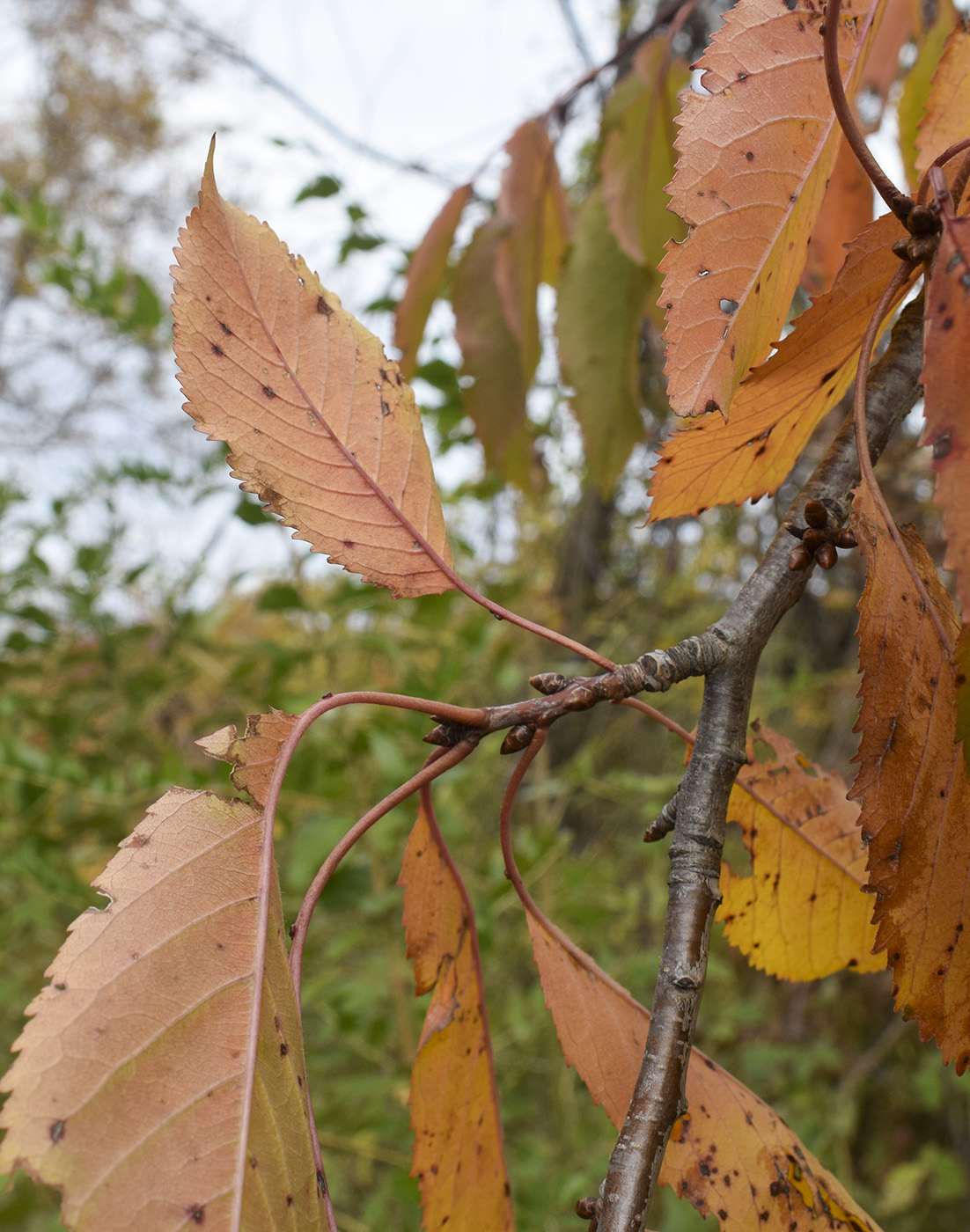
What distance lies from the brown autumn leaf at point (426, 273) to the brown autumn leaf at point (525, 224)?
2.0 inches

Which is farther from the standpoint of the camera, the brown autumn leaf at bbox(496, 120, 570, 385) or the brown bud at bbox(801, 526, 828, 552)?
the brown autumn leaf at bbox(496, 120, 570, 385)

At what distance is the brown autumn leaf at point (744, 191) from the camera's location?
0.25 m

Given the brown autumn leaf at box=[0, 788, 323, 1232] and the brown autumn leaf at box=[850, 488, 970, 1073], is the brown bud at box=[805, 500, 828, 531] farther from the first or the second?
the brown autumn leaf at box=[0, 788, 323, 1232]

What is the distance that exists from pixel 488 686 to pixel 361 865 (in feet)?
1.42

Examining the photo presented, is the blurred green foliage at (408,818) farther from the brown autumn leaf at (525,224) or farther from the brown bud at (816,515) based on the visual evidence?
the brown bud at (816,515)

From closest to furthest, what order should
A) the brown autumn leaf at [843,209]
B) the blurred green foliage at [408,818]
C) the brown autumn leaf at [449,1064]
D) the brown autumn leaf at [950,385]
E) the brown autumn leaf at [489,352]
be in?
the brown autumn leaf at [950,385] → the brown autumn leaf at [449,1064] → the brown autumn leaf at [843,209] → the brown autumn leaf at [489,352] → the blurred green foliage at [408,818]

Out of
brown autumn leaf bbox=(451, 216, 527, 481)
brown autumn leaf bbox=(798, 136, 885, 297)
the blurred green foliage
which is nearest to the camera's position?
brown autumn leaf bbox=(798, 136, 885, 297)

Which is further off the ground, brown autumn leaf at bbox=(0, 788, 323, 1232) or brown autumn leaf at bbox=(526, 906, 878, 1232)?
brown autumn leaf at bbox=(526, 906, 878, 1232)

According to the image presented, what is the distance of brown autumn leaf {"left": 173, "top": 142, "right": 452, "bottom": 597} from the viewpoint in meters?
0.27

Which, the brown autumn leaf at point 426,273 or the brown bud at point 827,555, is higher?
the brown autumn leaf at point 426,273

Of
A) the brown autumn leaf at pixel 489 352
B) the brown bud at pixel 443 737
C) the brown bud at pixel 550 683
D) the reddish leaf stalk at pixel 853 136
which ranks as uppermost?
the brown autumn leaf at pixel 489 352

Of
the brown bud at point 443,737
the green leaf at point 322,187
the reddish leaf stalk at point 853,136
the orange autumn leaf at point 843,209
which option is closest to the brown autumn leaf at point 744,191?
the reddish leaf stalk at point 853,136

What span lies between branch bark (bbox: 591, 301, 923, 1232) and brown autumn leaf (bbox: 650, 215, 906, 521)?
2 centimetres

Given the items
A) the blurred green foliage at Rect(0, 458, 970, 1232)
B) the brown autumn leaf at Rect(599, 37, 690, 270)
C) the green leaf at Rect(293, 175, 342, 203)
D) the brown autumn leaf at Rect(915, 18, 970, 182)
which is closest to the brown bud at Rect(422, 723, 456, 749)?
the brown autumn leaf at Rect(915, 18, 970, 182)
